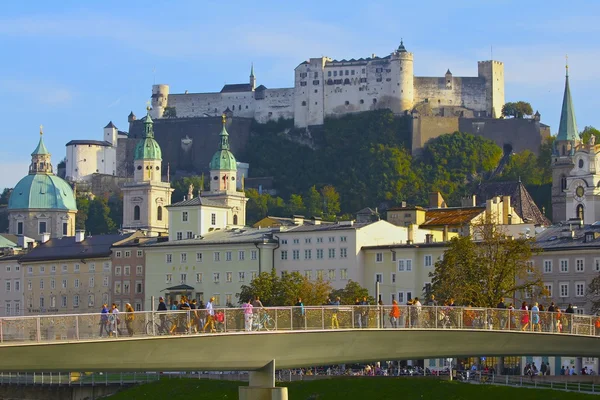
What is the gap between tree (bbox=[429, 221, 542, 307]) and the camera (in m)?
73.2

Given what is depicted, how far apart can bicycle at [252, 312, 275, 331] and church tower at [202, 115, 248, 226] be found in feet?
329

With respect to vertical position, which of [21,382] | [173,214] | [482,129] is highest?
[482,129]

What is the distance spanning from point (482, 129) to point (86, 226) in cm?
4219

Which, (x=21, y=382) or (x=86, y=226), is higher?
(x=86, y=226)

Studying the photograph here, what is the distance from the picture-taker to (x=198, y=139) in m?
199

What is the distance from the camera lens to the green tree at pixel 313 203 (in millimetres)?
168250

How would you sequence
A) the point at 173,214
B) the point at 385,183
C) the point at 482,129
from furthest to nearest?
the point at 482,129
the point at 385,183
the point at 173,214

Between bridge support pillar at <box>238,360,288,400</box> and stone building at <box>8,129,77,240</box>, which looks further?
stone building at <box>8,129,77,240</box>

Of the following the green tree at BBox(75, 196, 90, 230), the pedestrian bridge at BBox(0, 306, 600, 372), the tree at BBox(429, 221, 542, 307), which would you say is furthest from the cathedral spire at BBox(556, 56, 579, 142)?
the pedestrian bridge at BBox(0, 306, 600, 372)

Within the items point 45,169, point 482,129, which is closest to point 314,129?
point 482,129

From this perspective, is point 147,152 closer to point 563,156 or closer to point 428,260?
point 563,156

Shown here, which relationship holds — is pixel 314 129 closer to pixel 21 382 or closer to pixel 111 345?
pixel 21 382

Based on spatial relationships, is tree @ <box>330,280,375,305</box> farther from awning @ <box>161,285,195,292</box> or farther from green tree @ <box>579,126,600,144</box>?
green tree @ <box>579,126,600,144</box>

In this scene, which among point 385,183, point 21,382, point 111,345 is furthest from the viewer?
point 385,183
